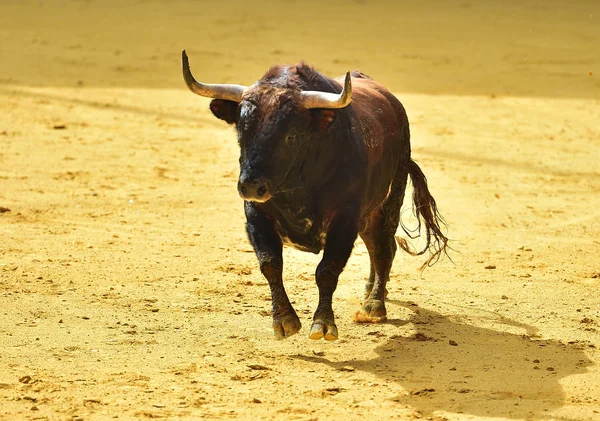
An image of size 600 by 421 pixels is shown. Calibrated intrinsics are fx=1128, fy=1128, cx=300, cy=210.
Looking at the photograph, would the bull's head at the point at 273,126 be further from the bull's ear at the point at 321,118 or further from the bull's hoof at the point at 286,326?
the bull's hoof at the point at 286,326

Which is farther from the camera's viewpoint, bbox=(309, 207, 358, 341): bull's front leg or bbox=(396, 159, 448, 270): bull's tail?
bbox=(396, 159, 448, 270): bull's tail

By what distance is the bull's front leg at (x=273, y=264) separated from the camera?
6395 millimetres

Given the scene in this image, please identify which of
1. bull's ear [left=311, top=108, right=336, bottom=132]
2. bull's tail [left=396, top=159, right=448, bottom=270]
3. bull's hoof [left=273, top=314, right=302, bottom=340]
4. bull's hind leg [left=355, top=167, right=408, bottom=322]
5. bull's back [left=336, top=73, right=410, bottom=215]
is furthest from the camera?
bull's tail [left=396, top=159, right=448, bottom=270]

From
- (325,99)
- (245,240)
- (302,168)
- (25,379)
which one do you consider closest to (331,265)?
(302,168)

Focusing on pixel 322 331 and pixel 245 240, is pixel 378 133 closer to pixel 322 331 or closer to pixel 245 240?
pixel 322 331

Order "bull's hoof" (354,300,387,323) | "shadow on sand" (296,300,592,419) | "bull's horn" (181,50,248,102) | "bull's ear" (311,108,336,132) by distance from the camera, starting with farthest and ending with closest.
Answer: "bull's hoof" (354,300,387,323) < "bull's horn" (181,50,248,102) < "bull's ear" (311,108,336,132) < "shadow on sand" (296,300,592,419)

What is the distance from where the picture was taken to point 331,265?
649cm

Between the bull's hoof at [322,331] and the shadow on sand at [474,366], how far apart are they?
0.34 m

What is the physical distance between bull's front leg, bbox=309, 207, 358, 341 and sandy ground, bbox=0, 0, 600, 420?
29 cm

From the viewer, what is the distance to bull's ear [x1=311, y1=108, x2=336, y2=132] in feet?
21.3

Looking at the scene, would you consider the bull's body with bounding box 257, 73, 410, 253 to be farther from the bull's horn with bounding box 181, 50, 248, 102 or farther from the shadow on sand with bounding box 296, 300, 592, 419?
the shadow on sand with bounding box 296, 300, 592, 419

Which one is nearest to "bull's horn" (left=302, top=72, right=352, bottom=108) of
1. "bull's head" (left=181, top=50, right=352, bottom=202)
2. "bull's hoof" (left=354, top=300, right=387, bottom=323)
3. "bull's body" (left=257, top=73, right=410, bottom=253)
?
"bull's head" (left=181, top=50, right=352, bottom=202)

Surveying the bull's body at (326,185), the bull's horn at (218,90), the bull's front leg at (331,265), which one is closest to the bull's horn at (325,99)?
the bull's body at (326,185)

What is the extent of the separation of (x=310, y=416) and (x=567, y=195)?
21.6 ft
